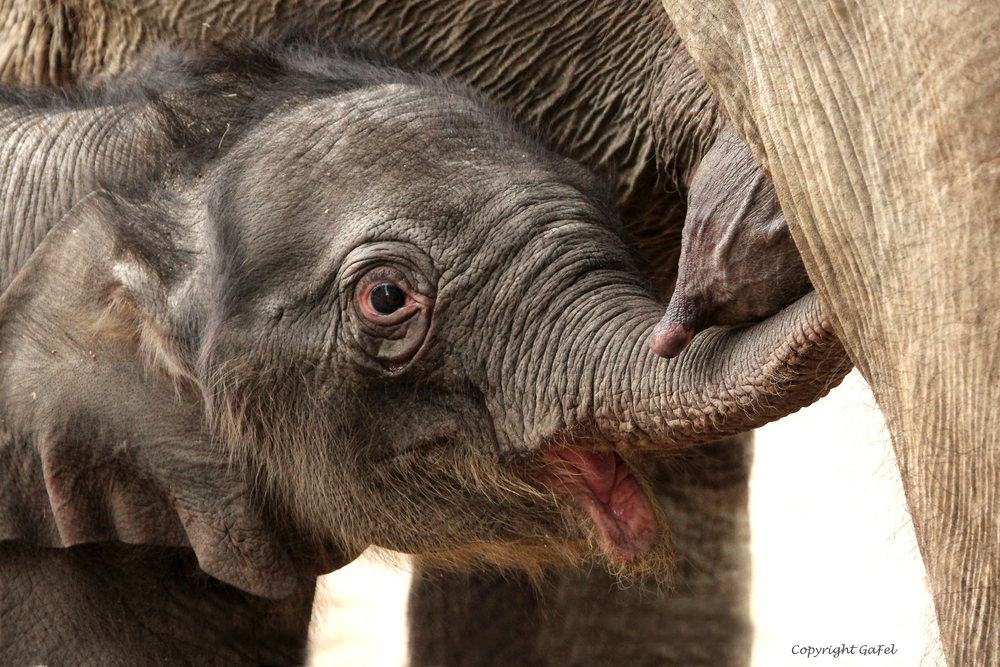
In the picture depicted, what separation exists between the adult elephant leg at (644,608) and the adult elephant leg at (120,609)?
2.40 feet

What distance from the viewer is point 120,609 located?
2.47 m

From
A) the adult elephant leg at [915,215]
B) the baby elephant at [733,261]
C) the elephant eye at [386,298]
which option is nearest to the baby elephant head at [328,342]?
the elephant eye at [386,298]

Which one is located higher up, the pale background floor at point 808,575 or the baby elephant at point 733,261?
the pale background floor at point 808,575

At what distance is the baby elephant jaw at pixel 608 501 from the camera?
6.88 ft

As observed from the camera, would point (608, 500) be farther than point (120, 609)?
No

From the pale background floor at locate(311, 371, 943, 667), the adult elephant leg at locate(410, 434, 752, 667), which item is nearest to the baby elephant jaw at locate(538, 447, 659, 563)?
the adult elephant leg at locate(410, 434, 752, 667)

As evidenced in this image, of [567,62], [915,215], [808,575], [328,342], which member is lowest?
[915,215]

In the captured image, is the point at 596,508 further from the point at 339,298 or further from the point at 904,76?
the point at 904,76

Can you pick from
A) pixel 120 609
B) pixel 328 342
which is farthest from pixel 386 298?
pixel 120 609

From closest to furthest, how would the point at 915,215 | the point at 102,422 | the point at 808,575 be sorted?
the point at 915,215
the point at 102,422
the point at 808,575

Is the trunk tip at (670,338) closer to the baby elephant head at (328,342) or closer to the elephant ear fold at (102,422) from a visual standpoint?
the baby elephant head at (328,342)

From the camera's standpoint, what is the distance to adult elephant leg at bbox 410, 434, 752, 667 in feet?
10.7

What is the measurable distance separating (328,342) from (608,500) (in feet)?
1.65

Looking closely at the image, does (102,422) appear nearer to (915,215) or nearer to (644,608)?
(644,608)
